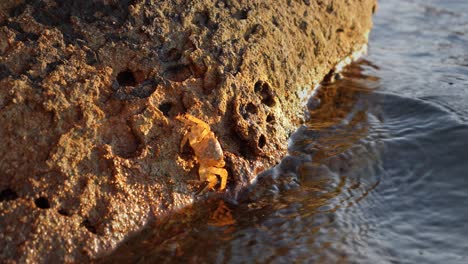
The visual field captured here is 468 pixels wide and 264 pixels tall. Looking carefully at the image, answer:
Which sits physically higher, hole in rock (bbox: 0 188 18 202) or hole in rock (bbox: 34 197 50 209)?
hole in rock (bbox: 0 188 18 202)

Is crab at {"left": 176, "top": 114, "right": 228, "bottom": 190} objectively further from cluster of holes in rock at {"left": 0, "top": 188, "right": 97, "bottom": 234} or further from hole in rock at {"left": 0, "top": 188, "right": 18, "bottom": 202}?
hole in rock at {"left": 0, "top": 188, "right": 18, "bottom": 202}

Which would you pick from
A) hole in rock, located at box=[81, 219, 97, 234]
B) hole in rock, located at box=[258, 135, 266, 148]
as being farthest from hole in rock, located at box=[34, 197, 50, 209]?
hole in rock, located at box=[258, 135, 266, 148]

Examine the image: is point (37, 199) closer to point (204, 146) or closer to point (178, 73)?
point (204, 146)

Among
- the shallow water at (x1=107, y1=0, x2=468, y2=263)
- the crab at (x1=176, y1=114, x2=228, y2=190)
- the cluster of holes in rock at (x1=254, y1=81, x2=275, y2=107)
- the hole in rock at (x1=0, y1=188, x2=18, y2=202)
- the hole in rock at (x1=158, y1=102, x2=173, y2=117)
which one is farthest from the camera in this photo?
the cluster of holes in rock at (x1=254, y1=81, x2=275, y2=107)

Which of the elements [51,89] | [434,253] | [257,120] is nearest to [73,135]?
[51,89]

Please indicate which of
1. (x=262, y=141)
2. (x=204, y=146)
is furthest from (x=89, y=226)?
(x=262, y=141)

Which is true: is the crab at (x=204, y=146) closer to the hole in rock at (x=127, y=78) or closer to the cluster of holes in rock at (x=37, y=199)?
the hole in rock at (x=127, y=78)

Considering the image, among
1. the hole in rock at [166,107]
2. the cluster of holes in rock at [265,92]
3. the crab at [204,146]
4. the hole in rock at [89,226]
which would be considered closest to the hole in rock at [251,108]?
the cluster of holes in rock at [265,92]

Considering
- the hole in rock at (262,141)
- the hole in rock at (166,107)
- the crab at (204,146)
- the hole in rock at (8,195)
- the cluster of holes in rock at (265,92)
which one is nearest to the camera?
the hole in rock at (8,195)
